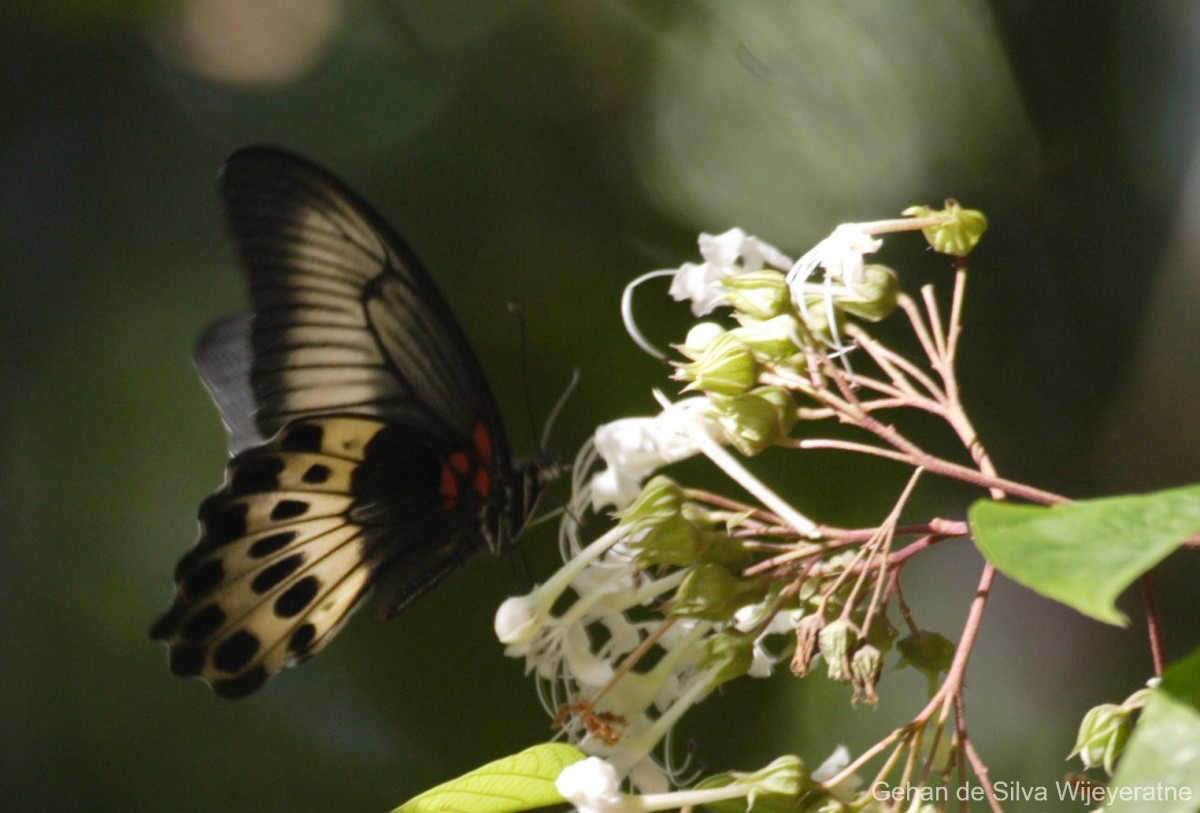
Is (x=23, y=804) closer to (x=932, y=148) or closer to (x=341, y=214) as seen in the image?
(x=341, y=214)

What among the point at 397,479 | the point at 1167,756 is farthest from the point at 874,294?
the point at 397,479

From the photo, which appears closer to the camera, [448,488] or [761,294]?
[761,294]

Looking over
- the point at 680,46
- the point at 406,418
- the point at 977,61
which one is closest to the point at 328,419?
the point at 406,418

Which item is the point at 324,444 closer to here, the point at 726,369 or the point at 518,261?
the point at 726,369

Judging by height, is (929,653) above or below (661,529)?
below

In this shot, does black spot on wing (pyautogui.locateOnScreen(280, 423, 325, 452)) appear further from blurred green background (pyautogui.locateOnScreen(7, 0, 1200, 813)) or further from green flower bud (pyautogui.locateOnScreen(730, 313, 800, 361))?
blurred green background (pyautogui.locateOnScreen(7, 0, 1200, 813))

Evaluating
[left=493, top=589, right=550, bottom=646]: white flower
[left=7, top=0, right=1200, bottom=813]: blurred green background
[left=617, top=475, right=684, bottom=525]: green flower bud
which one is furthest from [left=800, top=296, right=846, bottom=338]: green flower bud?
[left=7, top=0, right=1200, bottom=813]: blurred green background

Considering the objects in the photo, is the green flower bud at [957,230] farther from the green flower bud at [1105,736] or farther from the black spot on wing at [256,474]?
the black spot on wing at [256,474]

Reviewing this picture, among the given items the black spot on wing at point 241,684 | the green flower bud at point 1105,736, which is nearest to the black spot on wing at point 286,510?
the black spot on wing at point 241,684
